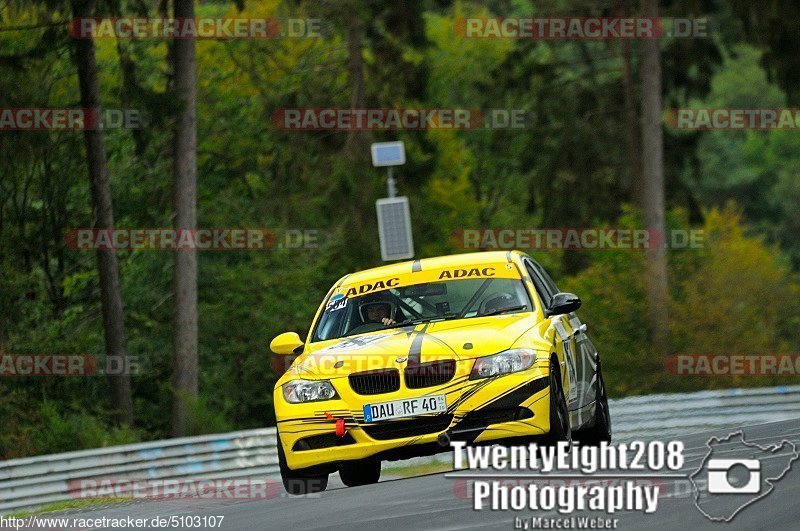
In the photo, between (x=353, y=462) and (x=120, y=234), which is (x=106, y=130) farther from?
(x=353, y=462)

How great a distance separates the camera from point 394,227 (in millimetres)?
24188

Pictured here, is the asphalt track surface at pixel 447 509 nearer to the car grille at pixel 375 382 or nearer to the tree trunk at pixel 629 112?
the car grille at pixel 375 382

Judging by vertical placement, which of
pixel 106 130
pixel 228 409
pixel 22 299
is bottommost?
pixel 228 409

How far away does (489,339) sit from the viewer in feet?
37.9

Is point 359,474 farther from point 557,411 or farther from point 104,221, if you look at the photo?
point 104,221

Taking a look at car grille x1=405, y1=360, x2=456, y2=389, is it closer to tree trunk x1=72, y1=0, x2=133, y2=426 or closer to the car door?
the car door

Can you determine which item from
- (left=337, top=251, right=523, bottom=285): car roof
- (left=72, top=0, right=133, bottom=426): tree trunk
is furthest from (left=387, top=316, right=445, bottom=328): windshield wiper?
(left=72, top=0, right=133, bottom=426): tree trunk

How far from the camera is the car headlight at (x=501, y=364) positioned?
11.3 metres

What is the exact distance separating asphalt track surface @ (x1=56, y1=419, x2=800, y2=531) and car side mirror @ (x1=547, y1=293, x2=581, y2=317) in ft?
4.60

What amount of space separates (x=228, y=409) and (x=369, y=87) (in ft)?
31.4

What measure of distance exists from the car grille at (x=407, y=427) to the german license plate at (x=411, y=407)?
0.04 meters

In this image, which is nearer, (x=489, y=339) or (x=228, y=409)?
(x=489, y=339)

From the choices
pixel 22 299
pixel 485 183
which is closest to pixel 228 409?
pixel 22 299

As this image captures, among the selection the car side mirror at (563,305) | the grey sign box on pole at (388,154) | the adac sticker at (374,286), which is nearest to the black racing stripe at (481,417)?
the car side mirror at (563,305)
